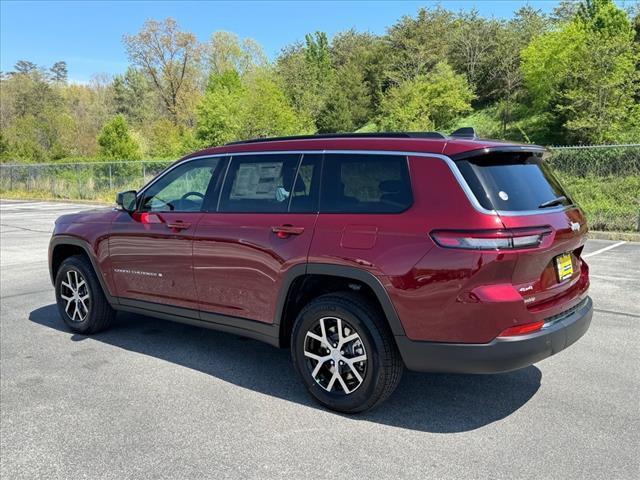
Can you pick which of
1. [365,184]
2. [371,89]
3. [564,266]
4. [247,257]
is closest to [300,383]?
[247,257]

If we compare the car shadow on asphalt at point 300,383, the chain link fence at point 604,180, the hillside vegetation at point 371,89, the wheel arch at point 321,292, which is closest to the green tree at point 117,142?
the hillside vegetation at point 371,89

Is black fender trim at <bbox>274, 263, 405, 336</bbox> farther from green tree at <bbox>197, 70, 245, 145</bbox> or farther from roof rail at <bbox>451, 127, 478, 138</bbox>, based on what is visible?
green tree at <bbox>197, 70, 245, 145</bbox>

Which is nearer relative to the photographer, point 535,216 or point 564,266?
point 535,216

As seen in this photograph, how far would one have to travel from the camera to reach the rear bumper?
3008 mm

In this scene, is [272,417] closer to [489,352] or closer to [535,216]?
[489,352]

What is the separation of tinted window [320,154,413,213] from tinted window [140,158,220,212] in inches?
47.6

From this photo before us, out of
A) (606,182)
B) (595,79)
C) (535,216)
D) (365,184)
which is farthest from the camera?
(595,79)

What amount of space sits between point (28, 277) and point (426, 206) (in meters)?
7.46

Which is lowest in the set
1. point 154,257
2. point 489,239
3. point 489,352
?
point 489,352

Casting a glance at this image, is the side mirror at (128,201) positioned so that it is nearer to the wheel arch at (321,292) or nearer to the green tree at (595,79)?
the wheel arch at (321,292)

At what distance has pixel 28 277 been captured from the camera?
8.37 meters

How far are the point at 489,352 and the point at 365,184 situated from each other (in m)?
1.30

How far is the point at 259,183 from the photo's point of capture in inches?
159

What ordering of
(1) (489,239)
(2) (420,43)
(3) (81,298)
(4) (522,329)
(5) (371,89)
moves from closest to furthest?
1. (1) (489,239)
2. (4) (522,329)
3. (3) (81,298)
4. (2) (420,43)
5. (5) (371,89)
